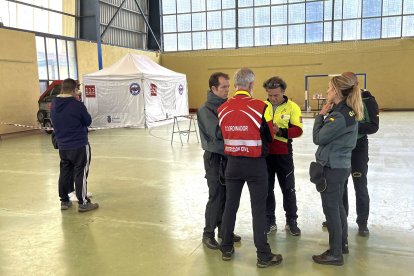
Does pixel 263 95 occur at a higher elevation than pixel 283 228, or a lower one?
higher

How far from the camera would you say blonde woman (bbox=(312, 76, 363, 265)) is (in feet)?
8.89

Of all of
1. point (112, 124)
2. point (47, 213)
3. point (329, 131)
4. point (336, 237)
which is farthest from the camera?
point (112, 124)

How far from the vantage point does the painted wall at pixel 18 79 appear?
41.5 feet

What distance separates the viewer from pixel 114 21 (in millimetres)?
20906

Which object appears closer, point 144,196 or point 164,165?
point 144,196

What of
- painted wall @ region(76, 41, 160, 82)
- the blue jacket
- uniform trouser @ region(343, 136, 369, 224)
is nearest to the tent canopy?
painted wall @ region(76, 41, 160, 82)

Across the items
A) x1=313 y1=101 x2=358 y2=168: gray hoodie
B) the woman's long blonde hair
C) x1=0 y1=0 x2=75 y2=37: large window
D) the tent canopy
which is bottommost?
x1=313 y1=101 x2=358 y2=168: gray hoodie

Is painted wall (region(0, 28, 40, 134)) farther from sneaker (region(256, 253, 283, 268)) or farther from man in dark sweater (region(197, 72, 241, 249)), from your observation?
sneaker (region(256, 253, 283, 268))

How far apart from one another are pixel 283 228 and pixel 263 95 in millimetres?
17510

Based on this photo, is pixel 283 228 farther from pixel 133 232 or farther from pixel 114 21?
pixel 114 21

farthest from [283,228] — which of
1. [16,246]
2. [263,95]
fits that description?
[263,95]

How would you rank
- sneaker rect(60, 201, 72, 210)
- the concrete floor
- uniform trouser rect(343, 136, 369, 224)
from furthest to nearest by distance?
1. sneaker rect(60, 201, 72, 210)
2. uniform trouser rect(343, 136, 369, 224)
3. the concrete floor

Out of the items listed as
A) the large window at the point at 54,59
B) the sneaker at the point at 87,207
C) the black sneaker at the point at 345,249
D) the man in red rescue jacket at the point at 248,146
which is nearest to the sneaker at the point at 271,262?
the man in red rescue jacket at the point at 248,146

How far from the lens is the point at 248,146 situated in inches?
107
